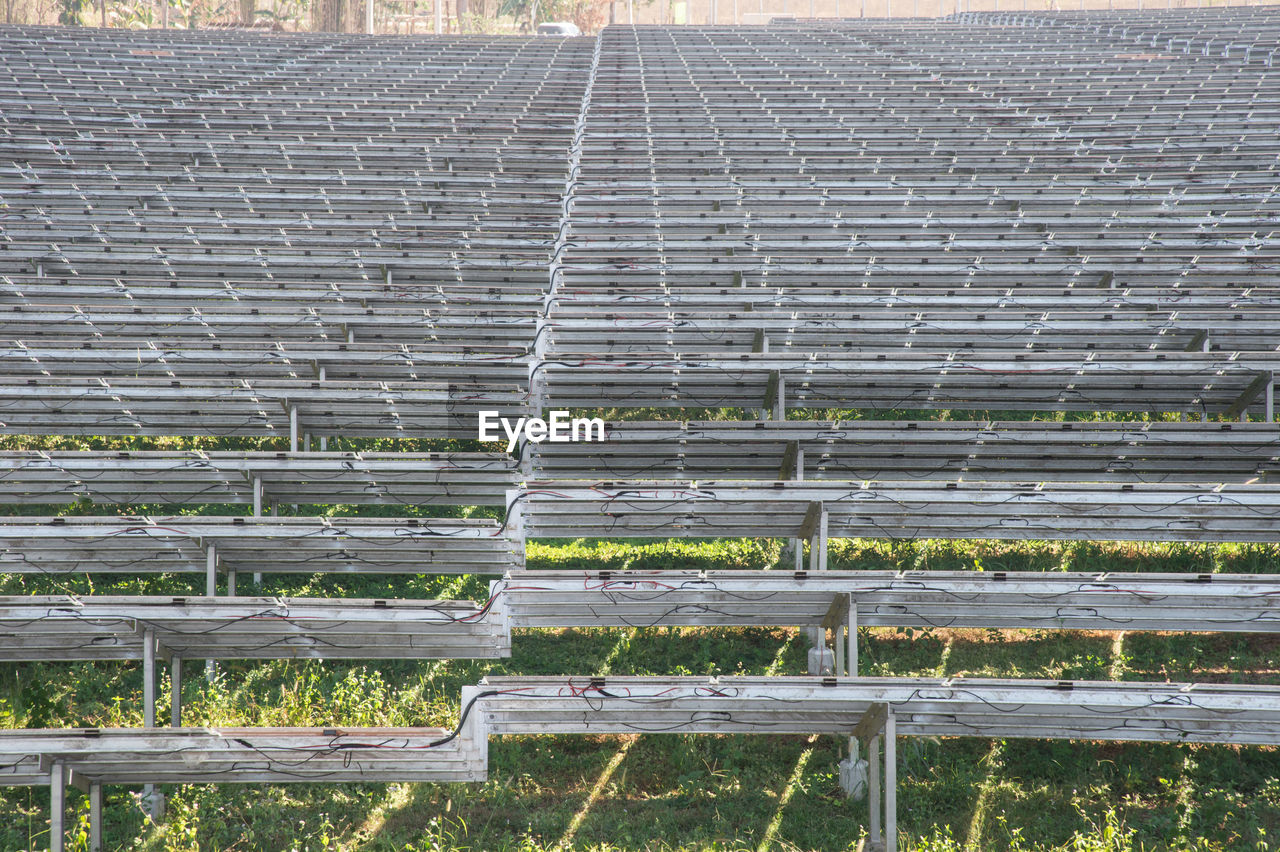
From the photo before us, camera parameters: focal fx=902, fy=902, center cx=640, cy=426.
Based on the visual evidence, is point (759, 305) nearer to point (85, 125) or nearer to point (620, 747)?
point (620, 747)

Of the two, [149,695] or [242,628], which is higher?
[242,628]

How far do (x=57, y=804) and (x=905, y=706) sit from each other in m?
3.91

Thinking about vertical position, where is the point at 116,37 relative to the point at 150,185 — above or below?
above

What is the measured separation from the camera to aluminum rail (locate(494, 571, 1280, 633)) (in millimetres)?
4746

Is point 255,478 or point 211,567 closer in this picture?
point 211,567

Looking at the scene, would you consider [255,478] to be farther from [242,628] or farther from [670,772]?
[670,772]

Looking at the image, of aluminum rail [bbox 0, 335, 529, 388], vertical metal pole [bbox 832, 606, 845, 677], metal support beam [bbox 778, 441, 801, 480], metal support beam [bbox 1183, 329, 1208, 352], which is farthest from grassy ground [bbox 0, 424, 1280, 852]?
metal support beam [bbox 1183, 329, 1208, 352]

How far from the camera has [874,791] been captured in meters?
4.32

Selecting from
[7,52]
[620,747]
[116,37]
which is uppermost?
[116,37]

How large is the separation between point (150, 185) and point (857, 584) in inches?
390

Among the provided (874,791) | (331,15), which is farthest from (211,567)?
(331,15)

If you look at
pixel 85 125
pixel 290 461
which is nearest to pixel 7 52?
pixel 85 125

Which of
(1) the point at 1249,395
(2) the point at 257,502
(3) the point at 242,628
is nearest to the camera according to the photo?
(3) the point at 242,628

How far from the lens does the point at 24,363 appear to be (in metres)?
7.12
